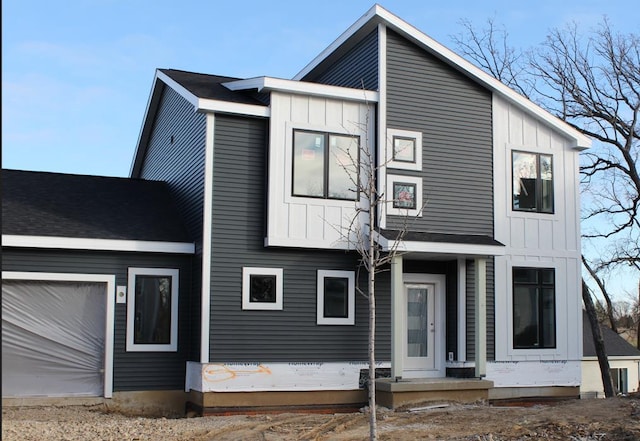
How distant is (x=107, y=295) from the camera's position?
14.3 metres

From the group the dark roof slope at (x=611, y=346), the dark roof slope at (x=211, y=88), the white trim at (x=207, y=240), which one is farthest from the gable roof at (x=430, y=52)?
the dark roof slope at (x=611, y=346)

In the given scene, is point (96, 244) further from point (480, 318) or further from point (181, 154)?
point (480, 318)

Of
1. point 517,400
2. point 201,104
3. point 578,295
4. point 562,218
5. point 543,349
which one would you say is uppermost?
point 201,104

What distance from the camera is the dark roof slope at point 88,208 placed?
14305mm

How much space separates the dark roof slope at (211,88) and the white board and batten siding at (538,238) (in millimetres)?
5113

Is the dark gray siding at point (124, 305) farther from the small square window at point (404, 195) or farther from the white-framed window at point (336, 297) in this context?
the small square window at point (404, 195)

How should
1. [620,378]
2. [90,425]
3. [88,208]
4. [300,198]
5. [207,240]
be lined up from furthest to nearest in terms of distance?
[620,378], [88,208], [300,198], [207,240], [90,425]

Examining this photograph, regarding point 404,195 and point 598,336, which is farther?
point 598,336

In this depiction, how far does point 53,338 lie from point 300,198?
16.7ft

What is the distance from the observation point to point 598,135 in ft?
91.9

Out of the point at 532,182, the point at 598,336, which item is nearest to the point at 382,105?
the point at 532,182

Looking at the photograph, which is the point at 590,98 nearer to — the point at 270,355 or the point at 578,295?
the point at 578,295

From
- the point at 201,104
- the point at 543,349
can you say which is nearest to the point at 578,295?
the point at 543,349

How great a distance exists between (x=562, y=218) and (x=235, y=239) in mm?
7136
